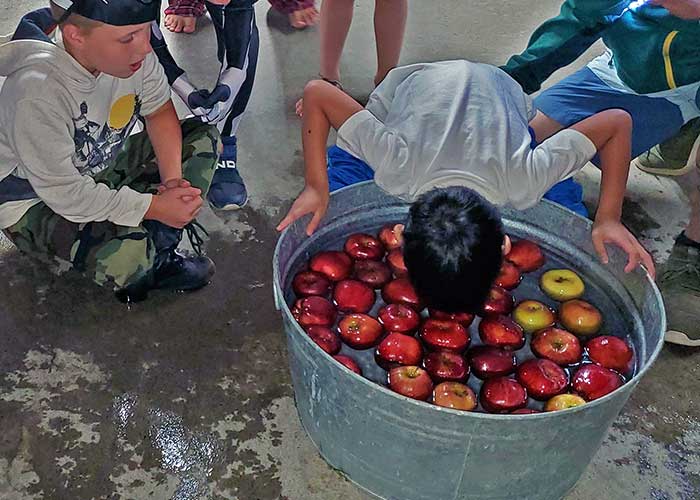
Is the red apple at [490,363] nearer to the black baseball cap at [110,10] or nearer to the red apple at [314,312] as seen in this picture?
the red apple at [314,312]

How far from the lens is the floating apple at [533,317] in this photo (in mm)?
1303

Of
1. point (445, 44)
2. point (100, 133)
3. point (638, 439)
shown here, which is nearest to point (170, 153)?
point (100, 133)

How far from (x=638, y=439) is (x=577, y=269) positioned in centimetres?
30

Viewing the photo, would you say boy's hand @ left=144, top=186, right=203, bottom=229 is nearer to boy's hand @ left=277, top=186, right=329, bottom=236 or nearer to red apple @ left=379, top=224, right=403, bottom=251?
boy's hand @ left=277, top=186, right=329, bottom=236

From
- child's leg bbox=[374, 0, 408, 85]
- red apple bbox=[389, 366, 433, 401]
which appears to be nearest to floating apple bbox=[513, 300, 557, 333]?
red apple bbox=[389, 366, 433, 401]

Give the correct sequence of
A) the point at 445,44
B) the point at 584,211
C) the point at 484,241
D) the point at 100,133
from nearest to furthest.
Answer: the point at 484,241
the point at 100,133
the point at 584,211
the point at 445,44

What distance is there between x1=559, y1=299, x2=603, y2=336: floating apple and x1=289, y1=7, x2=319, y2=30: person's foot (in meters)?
1.35

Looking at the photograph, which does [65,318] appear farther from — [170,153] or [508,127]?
[508,127]

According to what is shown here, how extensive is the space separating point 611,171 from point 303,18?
128 centimetres

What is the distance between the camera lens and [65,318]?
141cm

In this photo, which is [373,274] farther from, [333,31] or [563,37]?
[333,31]

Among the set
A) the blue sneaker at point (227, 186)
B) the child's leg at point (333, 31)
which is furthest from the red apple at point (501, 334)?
the child's leg at point (333, 31)

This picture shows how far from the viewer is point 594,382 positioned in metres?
1.17

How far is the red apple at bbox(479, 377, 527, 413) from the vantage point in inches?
44.8
